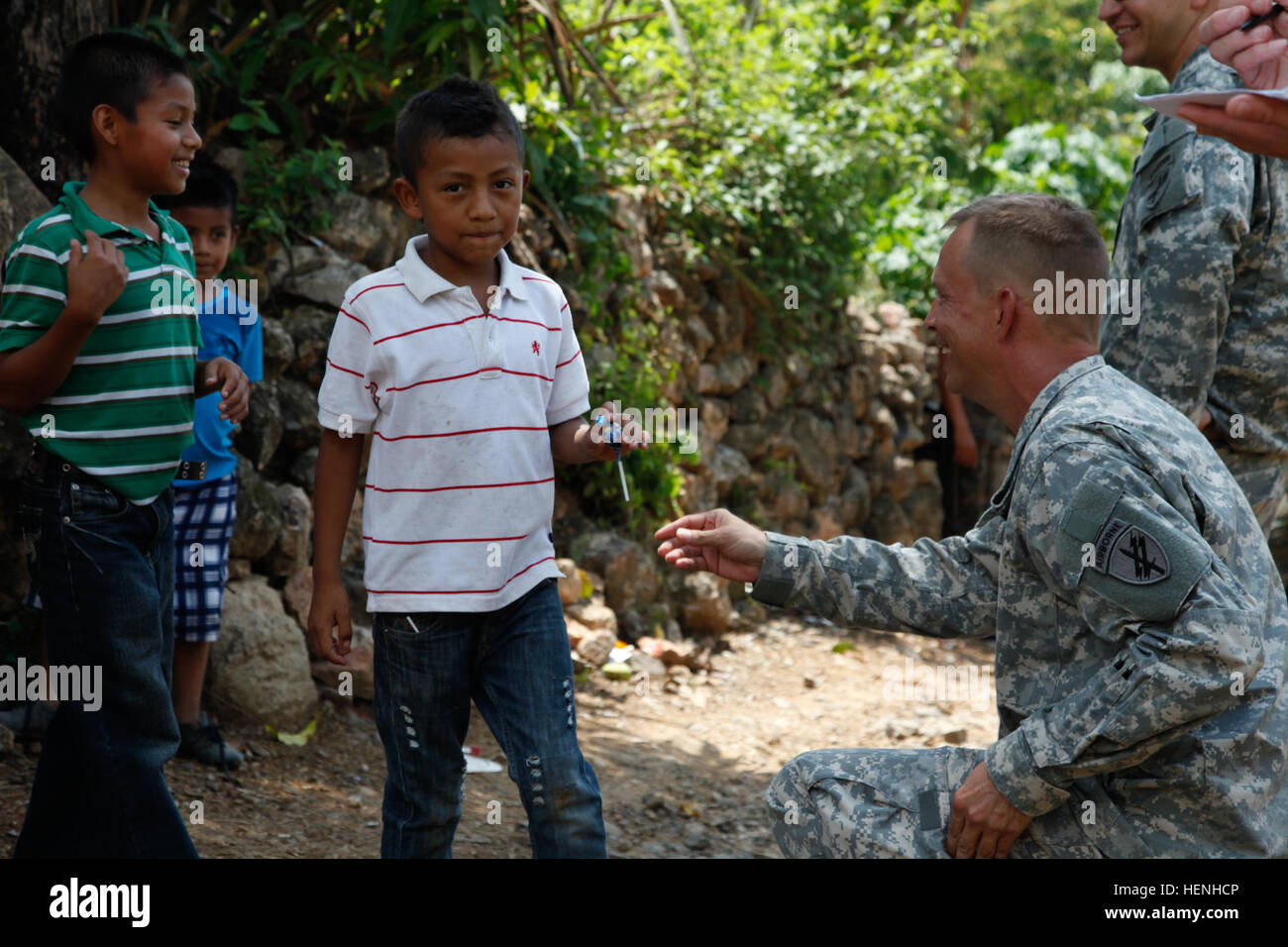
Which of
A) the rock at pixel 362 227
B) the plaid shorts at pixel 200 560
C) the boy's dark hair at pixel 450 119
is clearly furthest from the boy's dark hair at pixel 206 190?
the boy's dark hair at pixel 450 119

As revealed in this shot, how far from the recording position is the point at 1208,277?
9.82 feet

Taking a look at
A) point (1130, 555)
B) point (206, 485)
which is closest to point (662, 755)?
point (206, 485)

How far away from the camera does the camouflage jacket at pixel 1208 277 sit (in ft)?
9.87

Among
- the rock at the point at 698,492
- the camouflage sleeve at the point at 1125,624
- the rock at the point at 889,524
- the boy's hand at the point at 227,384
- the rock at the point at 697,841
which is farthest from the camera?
the rock at the point at 889,524

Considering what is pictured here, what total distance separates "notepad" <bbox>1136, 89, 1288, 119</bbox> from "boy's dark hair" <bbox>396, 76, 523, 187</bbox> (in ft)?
4.22

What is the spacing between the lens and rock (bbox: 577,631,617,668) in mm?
5405

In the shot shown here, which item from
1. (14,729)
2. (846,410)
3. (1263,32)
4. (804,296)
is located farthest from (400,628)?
(846,410)

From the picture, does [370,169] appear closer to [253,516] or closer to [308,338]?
[308,338]

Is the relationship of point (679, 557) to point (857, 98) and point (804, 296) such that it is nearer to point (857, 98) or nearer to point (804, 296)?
point (804, 296)

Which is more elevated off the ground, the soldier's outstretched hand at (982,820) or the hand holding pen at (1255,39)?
the hand holding pen at (1255,39)

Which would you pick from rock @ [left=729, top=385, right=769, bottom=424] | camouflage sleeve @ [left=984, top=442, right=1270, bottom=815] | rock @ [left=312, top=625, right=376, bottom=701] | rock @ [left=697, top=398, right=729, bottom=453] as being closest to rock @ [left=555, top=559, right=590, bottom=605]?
rock @ [left=312, top=625, right=376, bottom=701]

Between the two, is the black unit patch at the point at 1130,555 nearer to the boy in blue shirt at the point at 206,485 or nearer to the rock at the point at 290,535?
the boy in blue shirt at the point at 206,485

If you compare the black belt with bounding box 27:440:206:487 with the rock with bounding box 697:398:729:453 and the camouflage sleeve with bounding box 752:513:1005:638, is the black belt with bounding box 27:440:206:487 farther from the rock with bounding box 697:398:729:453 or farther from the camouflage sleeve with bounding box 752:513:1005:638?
the rock with bounding box 697:398:729:453

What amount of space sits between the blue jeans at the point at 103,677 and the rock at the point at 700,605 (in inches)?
151
